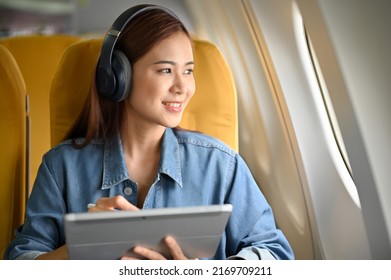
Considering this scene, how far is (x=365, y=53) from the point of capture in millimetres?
1506

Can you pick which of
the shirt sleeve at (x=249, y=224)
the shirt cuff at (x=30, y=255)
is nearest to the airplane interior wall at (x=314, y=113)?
the shirt sleeve at (x=249, y=224)

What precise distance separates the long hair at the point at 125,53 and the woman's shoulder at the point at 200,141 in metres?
0.14

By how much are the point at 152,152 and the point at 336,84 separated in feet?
1.56

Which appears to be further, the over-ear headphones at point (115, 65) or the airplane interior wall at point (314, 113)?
the over-ear headphones at point (115, 65)

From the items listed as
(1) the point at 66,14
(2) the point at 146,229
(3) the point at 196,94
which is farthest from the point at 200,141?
(1) the point at 66,14

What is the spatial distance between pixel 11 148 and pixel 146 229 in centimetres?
52

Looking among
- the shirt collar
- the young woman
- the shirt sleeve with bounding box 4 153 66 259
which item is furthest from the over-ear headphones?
the shirt sleeve with bounding box 4 153 66 259

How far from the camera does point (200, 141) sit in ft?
5.78

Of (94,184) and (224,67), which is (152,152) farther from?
(224,67)

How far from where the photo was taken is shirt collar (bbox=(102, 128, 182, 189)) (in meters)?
1.71

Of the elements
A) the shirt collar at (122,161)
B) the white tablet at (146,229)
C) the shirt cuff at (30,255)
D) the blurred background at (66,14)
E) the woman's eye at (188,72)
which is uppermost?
the blurred background at (66,14)

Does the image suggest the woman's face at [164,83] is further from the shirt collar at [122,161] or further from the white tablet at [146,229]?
the white tablet at [146,229]

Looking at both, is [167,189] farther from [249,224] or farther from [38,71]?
[38,71]

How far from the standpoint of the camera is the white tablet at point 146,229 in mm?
1451
